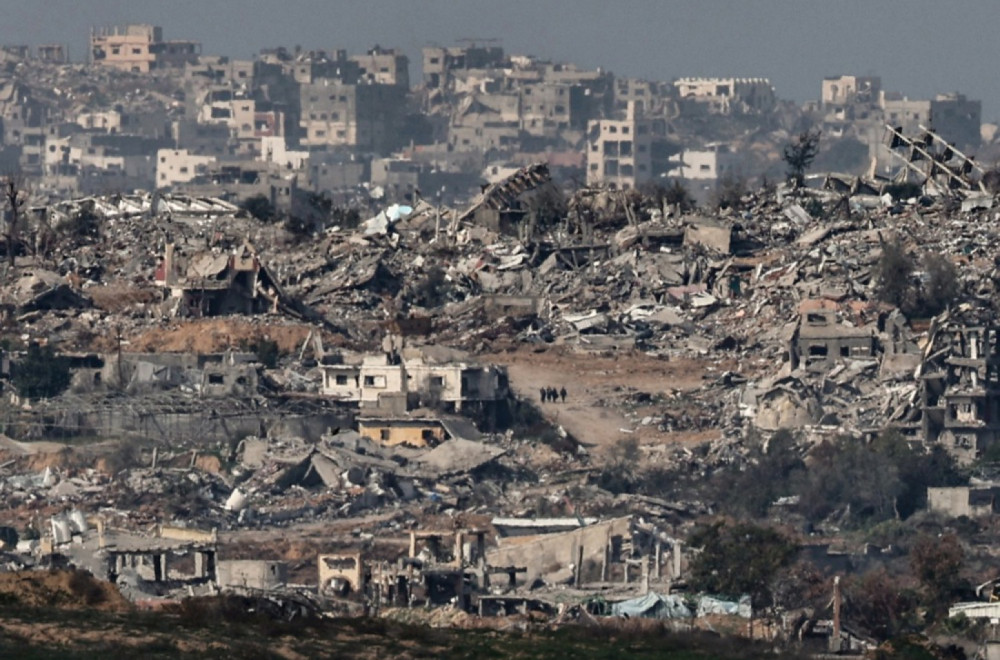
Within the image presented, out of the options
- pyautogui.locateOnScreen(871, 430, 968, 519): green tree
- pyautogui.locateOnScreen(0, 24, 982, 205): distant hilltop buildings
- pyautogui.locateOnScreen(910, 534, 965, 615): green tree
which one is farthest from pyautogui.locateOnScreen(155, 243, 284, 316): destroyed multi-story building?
pyautogui.locateOnScreen(0, 24, 982, 205): distant hilltop buildings

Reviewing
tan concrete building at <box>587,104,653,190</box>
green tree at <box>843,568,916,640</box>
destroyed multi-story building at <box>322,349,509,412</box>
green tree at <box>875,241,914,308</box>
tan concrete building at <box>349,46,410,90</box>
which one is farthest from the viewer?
tan concrete building at <box>349,46,410,90</box>

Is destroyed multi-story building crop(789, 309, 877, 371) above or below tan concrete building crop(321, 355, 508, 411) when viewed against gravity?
above

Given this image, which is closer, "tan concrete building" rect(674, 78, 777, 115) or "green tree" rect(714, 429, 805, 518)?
"green tree" rect(714, 429, 805, 518)

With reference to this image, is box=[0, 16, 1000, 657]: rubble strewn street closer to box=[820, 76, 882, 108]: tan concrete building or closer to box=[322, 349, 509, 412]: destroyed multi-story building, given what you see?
box=[322, 349, 509, 412]: destroyed multi-story building

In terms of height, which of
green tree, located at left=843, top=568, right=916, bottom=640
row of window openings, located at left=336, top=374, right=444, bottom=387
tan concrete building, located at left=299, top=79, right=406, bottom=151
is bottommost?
green tree, located at left=843, top=568, right=916, bottom=640

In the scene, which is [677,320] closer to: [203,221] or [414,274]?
[414,274]

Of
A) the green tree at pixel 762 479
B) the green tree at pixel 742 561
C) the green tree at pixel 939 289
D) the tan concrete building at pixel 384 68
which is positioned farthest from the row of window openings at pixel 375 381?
the tan concrete building at pixel 384 68

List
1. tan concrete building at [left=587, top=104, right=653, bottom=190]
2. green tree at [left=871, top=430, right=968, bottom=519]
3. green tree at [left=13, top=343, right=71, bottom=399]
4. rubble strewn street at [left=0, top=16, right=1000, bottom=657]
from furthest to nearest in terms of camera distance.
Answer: tan concrete building at [left=587, top=104, right=653, bottom=190] → green tree at [left=13, top=343, right=71, bottom=399] → green tree at [left=871, top=430, right=968, bottom=519] → rubble strewn street at [left=0, top=16, right=1000, bottom=657]
